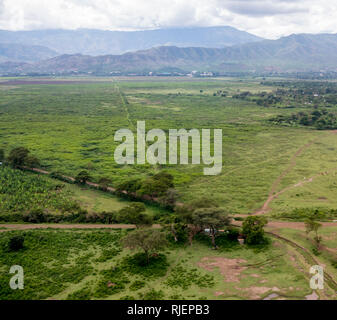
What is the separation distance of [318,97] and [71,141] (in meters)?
124

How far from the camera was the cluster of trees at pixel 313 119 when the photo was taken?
10325cm

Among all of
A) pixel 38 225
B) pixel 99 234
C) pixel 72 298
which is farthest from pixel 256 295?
pixel 38 225

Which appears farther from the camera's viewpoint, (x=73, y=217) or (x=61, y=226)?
(x=73, y=217)

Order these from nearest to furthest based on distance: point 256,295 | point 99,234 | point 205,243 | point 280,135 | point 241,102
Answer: point 256,295 < point 205,243 < point 99,234 < point 280,135 < point 241,102

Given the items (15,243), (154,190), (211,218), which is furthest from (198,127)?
(15,243)

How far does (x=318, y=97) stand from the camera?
160375 mm

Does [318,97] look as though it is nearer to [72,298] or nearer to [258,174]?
[258,174]

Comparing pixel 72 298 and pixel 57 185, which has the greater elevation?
pixel 57 185

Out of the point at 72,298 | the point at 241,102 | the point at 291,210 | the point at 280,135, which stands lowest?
the point at 72,298

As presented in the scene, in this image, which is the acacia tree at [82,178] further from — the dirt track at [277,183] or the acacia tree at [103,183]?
the dirt track at [277,183]

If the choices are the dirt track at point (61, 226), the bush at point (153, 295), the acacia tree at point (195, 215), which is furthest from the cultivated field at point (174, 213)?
the acacia tree at point (195, 215)

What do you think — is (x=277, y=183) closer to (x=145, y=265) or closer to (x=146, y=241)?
(x=146, y=241)

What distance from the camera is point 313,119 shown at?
109938 millimetres

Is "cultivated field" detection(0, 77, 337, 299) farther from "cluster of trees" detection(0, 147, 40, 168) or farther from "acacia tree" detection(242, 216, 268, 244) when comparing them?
"cluster of trees" detection(0, 147, 40, 168)
